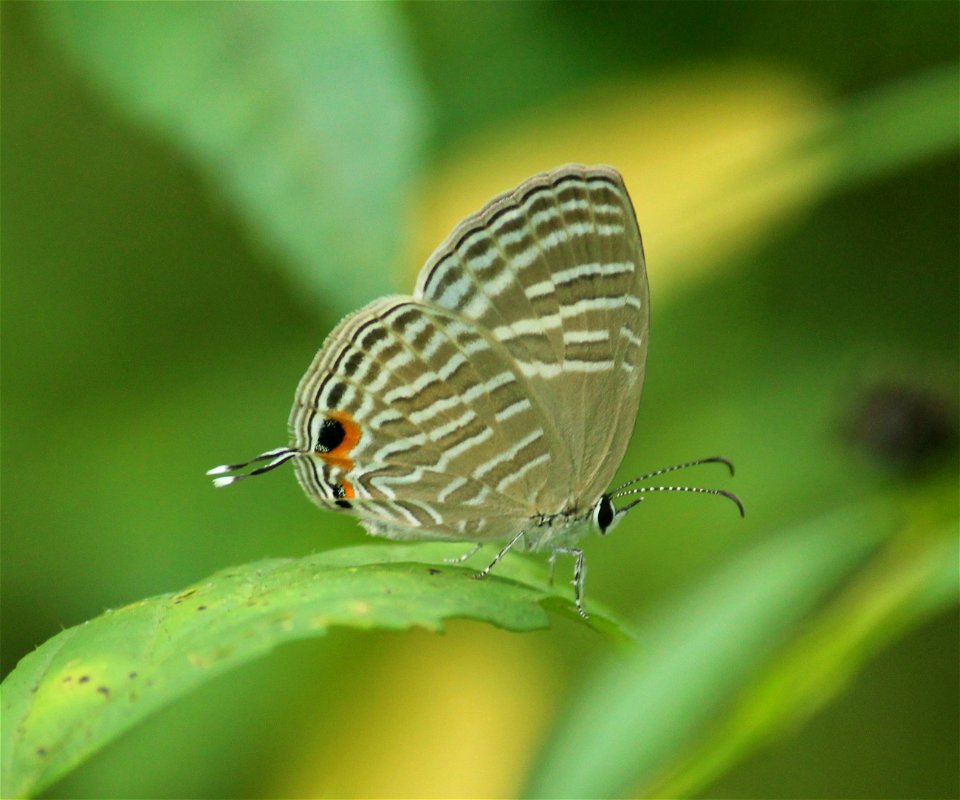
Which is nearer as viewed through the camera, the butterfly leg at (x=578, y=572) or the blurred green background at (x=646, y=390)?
Answer: the butterfly leg at (x=578, y=572)

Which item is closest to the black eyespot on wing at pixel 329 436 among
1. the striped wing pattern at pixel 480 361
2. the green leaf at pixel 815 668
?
the striped wing pattern at pixel 480 361

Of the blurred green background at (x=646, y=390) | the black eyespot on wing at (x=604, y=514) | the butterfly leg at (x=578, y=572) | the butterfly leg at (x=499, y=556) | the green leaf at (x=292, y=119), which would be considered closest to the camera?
the butterfly leg at (x=499, y=556)

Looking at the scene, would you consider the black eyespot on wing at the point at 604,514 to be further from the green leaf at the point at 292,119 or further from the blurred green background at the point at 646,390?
the green leaf at the point at 292,119

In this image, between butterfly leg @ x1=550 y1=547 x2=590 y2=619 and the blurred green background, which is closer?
butterfly leg @ x1=550 y1=547 x2=590 y2=619

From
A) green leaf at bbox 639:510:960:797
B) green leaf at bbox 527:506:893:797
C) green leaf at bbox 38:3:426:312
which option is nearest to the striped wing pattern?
green leaf at bbox 38:3:426:312

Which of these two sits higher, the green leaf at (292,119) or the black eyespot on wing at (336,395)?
the green leaf at (292,119)

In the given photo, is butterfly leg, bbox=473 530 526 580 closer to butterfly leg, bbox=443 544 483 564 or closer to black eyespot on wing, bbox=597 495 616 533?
butterfly leg, bbox=443 544 483 564

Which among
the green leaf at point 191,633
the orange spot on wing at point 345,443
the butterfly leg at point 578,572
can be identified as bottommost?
Result: the butterfly leg at point 578,572

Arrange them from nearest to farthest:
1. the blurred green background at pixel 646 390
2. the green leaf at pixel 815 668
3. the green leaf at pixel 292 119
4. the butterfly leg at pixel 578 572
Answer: the green leaf at pixel 815 668
the green leaf at pixel 292 119
the butterfly leg at pixel 578 572
the blurred green background at pixel 646 390
